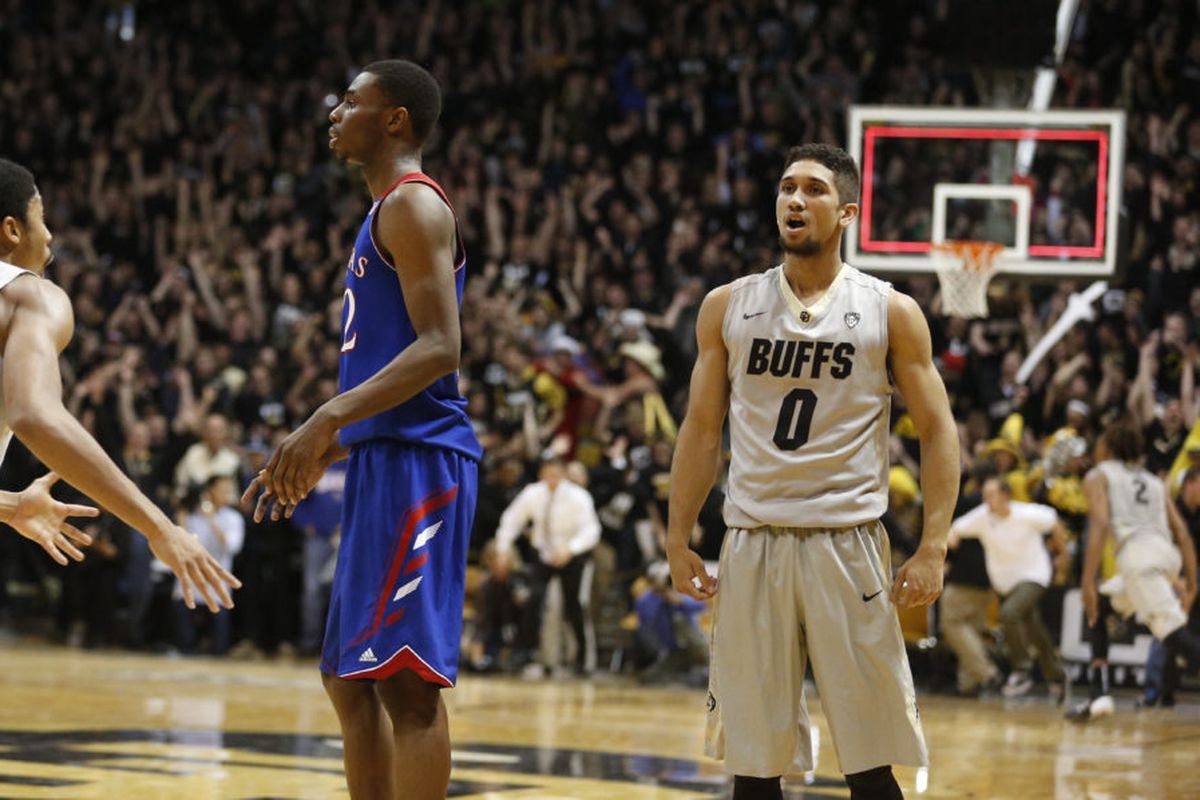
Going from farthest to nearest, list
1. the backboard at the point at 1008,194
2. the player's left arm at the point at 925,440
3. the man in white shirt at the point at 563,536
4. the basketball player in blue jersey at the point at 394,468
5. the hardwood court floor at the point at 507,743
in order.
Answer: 1. the man in white shirt at the point at 563,536
2. the backboard at the point at 1008,194
3. the hardwood court floor at the point at 507,743
4. the player's left arm at the point at 925,440
5. the basketball player in blue jersey at the point at 394,468

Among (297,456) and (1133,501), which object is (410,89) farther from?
(1133,501)

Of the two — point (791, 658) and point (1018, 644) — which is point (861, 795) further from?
point (1018, 644)

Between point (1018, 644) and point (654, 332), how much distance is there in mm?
4909

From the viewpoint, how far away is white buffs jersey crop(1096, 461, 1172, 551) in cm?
1197

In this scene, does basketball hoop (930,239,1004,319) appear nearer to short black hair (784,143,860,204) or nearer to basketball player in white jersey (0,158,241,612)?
short black hair (784,143,860,204)

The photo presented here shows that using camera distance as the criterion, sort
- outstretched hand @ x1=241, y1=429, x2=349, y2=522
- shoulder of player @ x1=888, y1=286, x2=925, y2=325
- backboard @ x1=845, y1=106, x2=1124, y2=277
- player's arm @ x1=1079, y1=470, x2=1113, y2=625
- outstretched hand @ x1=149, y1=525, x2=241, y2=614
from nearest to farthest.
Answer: outstretched hand @ x1=149, y1=525, x2=241, y2=614 → outstretched hand @ x1=241, y1=429, x2=349, y2=522 → shoulder of player @ x1=888, y1=286, x2=925, y2=325 → player's arm @ x1=1079, y1=470, x2=1113, y2=625 → backboard @ x1=845, y1=106, x2=1124, y2=277

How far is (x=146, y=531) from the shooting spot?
4035mm

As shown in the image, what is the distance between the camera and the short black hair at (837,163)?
17.0ft

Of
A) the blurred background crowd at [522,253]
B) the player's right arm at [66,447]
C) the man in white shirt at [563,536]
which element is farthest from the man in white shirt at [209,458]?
the player's right arm at [66,447]

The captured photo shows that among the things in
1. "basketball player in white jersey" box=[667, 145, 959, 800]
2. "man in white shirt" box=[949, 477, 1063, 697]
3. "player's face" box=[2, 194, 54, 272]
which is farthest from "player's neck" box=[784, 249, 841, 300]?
"man in white shirt" box=[949, 477, 1063, 697]

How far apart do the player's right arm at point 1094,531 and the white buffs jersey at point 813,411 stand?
6.96m

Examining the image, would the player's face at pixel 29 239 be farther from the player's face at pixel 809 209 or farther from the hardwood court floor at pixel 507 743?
the hardwood court floor at pixel 507 743

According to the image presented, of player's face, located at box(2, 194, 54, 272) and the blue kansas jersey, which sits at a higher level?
player's face, located at box(2, 194, 54, 272)

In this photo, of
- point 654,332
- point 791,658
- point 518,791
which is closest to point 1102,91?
point 654,332
